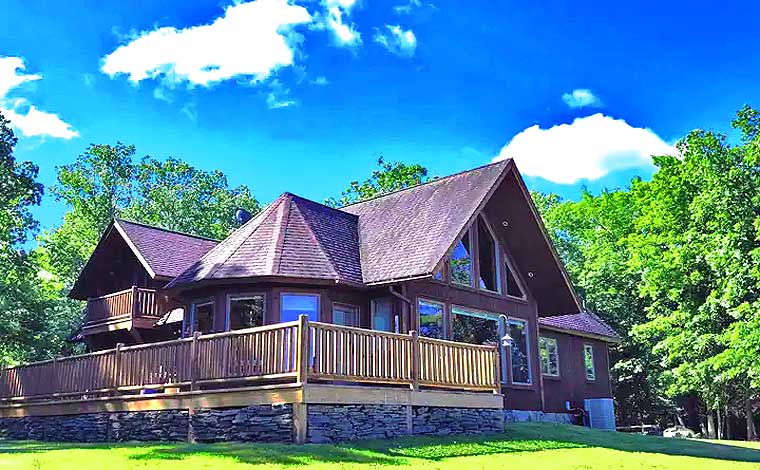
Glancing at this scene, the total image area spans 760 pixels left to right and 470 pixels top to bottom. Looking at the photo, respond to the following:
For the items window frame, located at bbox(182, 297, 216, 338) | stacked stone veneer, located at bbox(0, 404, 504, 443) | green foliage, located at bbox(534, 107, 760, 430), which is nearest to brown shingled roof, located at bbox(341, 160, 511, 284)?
stacked stone veneer, located at bbox(0, 404, 504, 443)

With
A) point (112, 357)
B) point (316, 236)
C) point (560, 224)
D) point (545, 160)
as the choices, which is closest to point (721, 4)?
point (316, 236)

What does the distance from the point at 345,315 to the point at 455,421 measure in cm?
391

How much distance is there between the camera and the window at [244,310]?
16.0m

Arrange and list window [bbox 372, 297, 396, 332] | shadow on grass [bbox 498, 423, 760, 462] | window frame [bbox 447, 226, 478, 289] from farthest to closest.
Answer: window frame [bbox 447, 226, 478, 289] < window [bbox 372, 297, 396, 332] < shadow on grass [bbox 498, 423, 760, 462]

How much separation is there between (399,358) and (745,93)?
18778 mm

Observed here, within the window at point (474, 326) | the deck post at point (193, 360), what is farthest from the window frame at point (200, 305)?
the window at point (474, 326)

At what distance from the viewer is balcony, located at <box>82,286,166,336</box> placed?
21.4 meters

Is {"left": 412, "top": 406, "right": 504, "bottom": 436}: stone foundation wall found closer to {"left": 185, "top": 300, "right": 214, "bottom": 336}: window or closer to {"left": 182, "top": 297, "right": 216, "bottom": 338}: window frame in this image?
{"left": 182, "top": 297, "right": 216, "bottom": 338}: window frame

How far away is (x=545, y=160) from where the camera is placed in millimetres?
62469

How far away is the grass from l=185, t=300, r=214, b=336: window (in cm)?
450

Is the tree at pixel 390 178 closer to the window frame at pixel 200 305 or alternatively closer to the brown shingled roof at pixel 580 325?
the brown shingled roof at pixel 580 325

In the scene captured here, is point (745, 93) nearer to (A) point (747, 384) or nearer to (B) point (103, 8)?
(A) point (747, 384)

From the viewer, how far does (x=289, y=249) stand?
54.5ft

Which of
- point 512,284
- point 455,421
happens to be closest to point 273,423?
point 455,421
